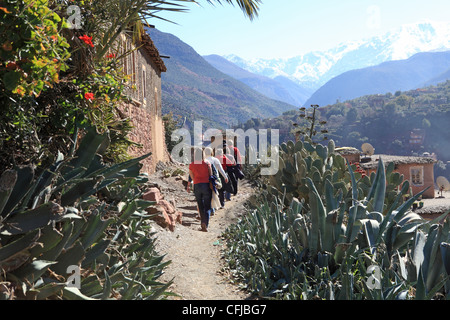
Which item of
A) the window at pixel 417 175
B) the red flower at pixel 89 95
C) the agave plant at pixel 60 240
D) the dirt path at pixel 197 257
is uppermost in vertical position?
the red flower at pixel 89 95

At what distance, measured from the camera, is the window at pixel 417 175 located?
28.5 m

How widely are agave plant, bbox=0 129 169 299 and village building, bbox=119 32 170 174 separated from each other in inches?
309

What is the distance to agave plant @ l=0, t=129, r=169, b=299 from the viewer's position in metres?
2.52

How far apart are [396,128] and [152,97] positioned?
→ 10942 cm

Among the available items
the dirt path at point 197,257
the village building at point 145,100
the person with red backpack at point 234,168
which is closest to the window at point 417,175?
the village building at point 145,100

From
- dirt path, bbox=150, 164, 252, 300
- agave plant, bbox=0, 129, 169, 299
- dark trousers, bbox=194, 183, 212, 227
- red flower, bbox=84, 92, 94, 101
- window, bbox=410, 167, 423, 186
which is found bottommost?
window, bbox=410, 167, 423, 186

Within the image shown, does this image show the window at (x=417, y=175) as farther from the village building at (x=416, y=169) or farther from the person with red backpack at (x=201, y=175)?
the person with red backpack at (x=201, y=175)

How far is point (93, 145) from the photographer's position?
11.7 feet

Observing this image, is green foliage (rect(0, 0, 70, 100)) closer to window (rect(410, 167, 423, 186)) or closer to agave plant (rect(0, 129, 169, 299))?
agave plant (rect(0, 129, 169, 299))

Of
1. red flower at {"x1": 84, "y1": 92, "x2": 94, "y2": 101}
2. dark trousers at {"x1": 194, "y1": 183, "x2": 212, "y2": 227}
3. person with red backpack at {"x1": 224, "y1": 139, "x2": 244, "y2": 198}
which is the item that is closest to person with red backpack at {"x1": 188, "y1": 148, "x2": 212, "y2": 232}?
dark trousers at {"x1": 194, "y1": 183, "x2": 212, "y2": 227}

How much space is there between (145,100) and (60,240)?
1256cm

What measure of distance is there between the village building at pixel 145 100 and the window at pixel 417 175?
696 inches

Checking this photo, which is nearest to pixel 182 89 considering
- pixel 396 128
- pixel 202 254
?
pixel 396 128
